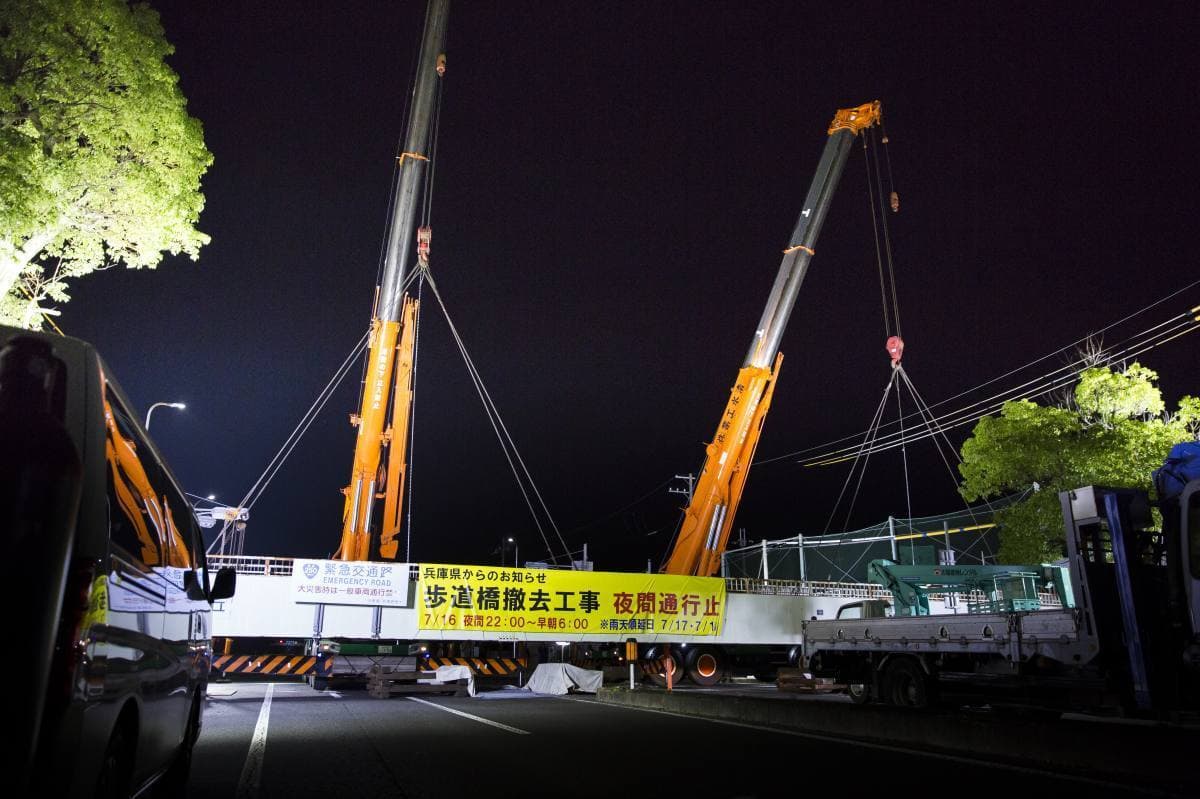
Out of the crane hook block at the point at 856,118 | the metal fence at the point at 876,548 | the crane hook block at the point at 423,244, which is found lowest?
the metal fence at the point at 876,548

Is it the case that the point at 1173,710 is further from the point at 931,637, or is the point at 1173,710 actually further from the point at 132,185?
the point at 132,185

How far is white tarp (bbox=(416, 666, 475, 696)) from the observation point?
1816cm

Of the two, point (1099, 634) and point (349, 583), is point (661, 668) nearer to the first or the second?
point (349, 583)

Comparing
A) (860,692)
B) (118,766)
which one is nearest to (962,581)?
(860,692)

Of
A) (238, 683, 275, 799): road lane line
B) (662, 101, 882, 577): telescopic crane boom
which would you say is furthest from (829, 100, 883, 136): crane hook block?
(238, 683, 275, 799): road lane line

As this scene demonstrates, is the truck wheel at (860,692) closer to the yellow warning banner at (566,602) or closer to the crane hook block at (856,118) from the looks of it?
the yellow warning banner at (566,602)

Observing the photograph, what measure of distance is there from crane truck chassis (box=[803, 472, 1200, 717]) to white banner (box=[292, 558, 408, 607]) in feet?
35.8

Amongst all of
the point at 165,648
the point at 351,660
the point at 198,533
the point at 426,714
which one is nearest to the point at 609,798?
the point at 165,648

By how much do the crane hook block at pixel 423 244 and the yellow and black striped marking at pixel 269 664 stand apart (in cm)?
1039

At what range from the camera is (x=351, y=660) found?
1788cm

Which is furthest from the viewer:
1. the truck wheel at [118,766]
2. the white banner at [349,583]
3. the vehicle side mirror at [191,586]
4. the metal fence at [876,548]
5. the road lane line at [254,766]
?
the metal fence at [876,548]

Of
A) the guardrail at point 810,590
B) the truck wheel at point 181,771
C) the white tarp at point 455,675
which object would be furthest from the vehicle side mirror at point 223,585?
the guardrail at point 810,590

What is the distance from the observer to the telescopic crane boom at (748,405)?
73.0ft

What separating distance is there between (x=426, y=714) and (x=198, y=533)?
285 inches
